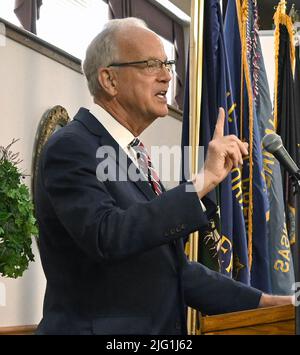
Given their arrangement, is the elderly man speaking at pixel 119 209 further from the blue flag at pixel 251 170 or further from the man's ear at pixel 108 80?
the blue flag at pixel 251 170

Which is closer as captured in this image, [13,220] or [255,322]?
[255,322]

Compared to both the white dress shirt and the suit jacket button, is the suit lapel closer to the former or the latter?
the white dress shirt

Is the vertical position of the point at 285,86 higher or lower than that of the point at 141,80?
higher

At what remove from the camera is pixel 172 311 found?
1983 millimetres

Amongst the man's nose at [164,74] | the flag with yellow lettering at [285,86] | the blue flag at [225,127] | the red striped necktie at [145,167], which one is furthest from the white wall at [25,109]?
the man's nose at [164,74]

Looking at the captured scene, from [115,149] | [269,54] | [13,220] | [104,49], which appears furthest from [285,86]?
[115,149]

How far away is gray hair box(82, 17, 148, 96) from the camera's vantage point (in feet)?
7.09

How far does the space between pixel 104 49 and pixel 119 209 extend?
1.63 ft

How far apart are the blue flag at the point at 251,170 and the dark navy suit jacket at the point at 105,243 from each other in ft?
7.33

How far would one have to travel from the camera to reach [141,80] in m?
2.12

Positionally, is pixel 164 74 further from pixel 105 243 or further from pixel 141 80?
pixel 105 243

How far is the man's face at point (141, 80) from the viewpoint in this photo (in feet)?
6.94

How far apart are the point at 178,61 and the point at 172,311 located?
5493 mm

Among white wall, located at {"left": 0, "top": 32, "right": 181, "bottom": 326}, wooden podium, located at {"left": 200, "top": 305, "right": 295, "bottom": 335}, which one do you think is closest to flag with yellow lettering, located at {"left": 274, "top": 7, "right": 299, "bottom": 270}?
white wall, located at {"left": 0, "top": 32, "right": 181, "bottom": 326}
